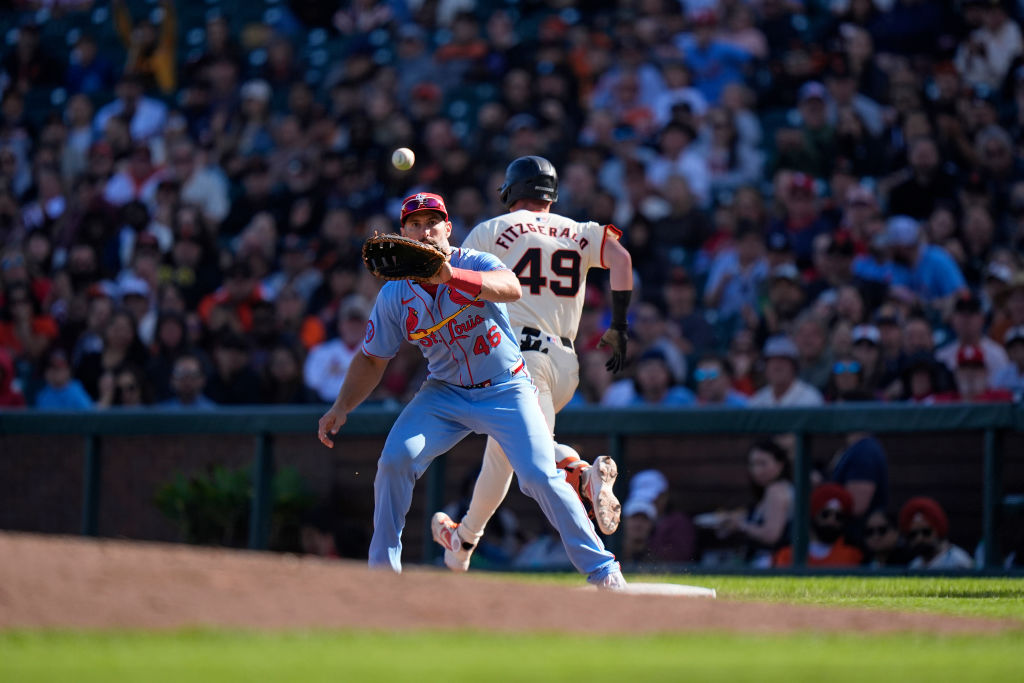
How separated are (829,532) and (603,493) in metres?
2.99

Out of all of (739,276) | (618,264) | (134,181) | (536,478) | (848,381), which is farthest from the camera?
(134,181)

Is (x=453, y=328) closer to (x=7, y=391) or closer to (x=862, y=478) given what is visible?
(x=862, y=478)

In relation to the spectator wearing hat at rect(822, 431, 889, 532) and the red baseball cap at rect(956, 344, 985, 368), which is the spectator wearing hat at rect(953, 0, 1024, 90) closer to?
the red baseball cap at rect(956, 344, 985, 368)

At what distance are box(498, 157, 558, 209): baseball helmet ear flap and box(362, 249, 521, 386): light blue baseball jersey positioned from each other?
795mm

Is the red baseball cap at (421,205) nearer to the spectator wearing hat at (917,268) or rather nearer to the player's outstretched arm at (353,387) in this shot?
the player's outstretched arm at (353,387)

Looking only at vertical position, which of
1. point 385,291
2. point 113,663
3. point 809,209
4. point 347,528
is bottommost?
point 347,528

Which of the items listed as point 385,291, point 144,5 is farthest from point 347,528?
point 144,5

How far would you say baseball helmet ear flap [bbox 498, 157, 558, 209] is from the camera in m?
6.48

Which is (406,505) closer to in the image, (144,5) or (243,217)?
(243,217)

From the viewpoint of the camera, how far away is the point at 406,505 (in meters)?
5.79

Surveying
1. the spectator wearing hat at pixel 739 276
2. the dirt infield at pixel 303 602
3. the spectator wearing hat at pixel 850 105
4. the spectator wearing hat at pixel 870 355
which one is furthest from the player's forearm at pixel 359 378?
the spectator wearing hat at pixel 850 105

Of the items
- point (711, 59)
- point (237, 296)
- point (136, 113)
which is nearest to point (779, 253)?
point (711, 59)

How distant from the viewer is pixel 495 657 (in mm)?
3596

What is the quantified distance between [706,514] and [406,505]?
3684mm
